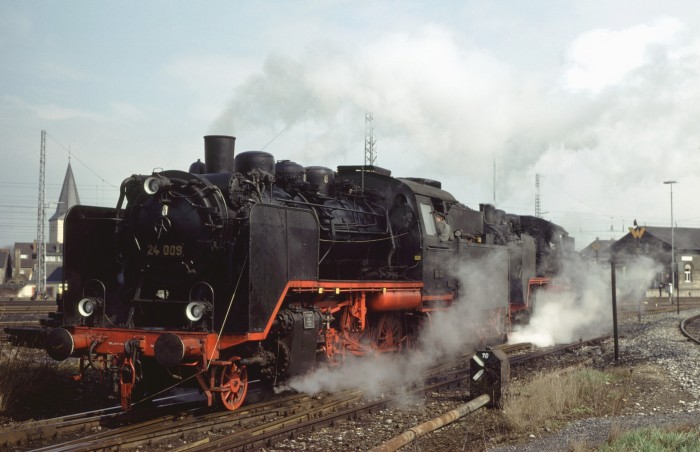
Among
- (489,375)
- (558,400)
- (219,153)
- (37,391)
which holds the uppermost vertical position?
(219,153)

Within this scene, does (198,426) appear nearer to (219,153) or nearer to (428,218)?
(219,153)

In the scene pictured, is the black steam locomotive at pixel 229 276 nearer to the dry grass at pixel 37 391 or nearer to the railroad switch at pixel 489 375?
the dry grass at pixel 37 391

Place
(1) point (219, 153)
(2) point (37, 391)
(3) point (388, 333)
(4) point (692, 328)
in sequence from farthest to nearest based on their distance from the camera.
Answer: (4) point (692, 328) → (3) point (388, 333) → (1) point (219, 153) → (2) point (37, 391)

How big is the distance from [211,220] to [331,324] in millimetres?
3215

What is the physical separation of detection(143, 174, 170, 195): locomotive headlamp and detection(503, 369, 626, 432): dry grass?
5403mm

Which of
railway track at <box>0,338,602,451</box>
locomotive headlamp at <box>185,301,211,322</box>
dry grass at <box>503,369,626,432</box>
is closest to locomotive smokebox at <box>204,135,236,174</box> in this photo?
locomotive headlamp at <box>185,301,211,322</box>

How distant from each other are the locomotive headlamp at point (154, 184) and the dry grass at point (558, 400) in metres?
5.40

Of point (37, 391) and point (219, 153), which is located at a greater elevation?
point (219, 153)

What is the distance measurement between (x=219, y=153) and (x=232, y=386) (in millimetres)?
3391

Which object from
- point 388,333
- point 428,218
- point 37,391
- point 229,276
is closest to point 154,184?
point 229,276

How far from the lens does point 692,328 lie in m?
21.9

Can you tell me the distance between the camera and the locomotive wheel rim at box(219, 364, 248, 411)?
841cm

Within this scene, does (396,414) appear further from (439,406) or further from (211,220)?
(211,220)

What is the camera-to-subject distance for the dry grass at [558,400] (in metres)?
8.55
